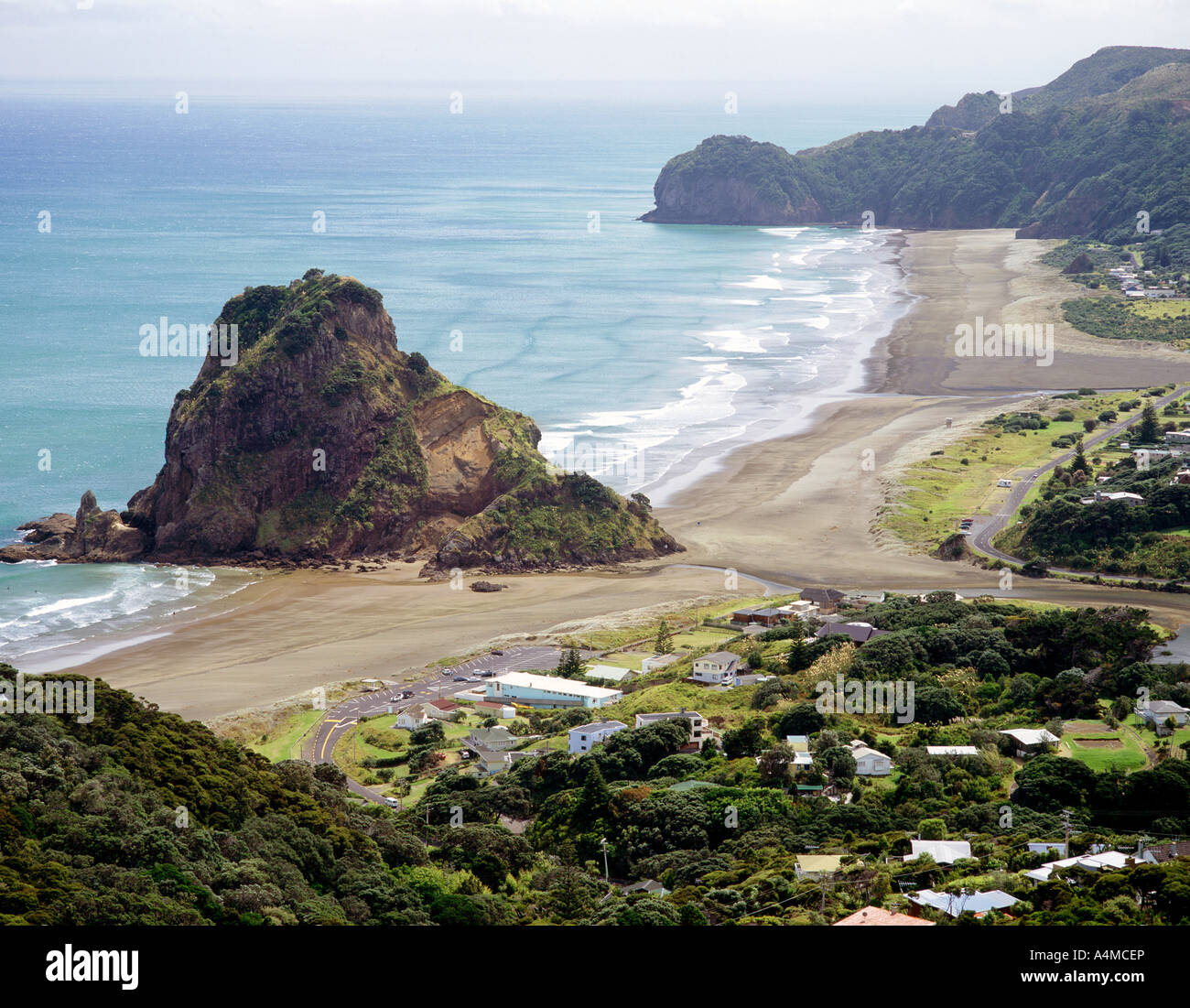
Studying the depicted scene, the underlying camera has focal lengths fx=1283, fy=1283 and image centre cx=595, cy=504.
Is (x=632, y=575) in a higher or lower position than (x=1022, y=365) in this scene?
lower

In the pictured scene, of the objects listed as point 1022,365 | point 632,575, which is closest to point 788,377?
point 1022,365

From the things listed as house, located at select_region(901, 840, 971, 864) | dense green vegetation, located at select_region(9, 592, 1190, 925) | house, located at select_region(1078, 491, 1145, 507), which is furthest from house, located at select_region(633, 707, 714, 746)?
house, located at select_region(1078, 491, 1145, 507)

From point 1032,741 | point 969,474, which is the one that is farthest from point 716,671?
point 969,474

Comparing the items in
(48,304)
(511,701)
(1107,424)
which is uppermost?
(48,304)

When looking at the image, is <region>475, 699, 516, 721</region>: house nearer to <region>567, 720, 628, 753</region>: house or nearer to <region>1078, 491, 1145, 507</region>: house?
<region>567, 720, 628, 753</region>: house

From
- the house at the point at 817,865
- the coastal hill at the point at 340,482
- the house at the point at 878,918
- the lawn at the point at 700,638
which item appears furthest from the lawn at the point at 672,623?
the house at the point at 878,918
